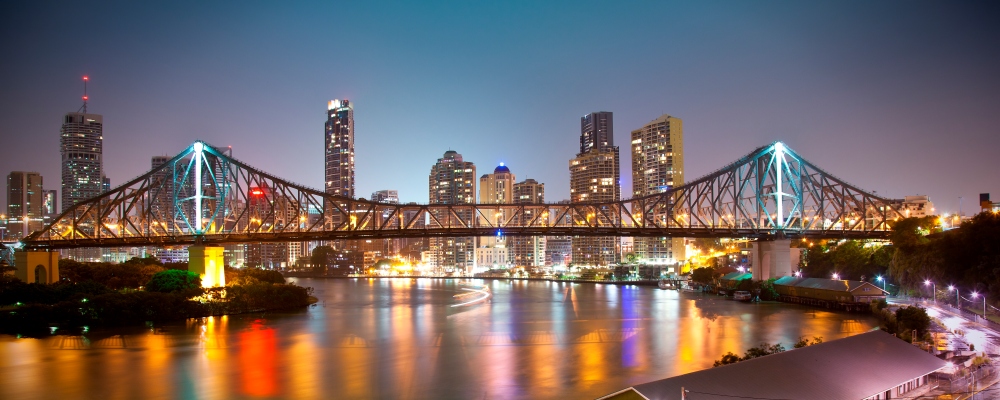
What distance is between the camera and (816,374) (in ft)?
61.3

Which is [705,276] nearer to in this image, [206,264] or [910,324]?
[910,324]

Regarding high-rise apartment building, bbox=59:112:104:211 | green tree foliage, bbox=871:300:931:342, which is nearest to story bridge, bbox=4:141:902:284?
green tree foliage, bbox=871:300:931:342

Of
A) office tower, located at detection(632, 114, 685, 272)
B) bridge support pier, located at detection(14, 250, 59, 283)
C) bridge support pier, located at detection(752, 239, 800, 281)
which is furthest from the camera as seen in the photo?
office tower, located at detection(632, 114, 685, 272)

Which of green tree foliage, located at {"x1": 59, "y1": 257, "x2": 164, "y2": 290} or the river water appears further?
green tree foliage, located at {"x1": 59, "y1": 257, "x2": 164, "y2": 290}

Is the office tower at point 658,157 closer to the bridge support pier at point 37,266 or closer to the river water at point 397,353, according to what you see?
the river water at point 397,353

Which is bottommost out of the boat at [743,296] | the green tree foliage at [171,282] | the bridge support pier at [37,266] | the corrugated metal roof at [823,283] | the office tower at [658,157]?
the boat at [743,296]

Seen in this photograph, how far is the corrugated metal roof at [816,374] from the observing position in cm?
1692

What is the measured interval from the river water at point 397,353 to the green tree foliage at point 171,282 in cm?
447

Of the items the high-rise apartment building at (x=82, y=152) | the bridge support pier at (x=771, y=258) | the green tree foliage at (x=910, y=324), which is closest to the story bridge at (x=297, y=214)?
the bridge support pier at (x=771, y=258)

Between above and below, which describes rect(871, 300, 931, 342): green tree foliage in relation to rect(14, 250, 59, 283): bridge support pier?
below

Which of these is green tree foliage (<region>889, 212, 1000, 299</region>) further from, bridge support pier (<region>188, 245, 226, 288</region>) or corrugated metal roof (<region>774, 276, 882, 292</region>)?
bridge support pier (<region>188, 245, 226, 288</region>)

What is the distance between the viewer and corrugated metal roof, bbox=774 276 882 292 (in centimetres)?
5231

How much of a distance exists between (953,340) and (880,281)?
1271 inches

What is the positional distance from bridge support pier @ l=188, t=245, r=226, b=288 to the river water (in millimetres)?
5528
